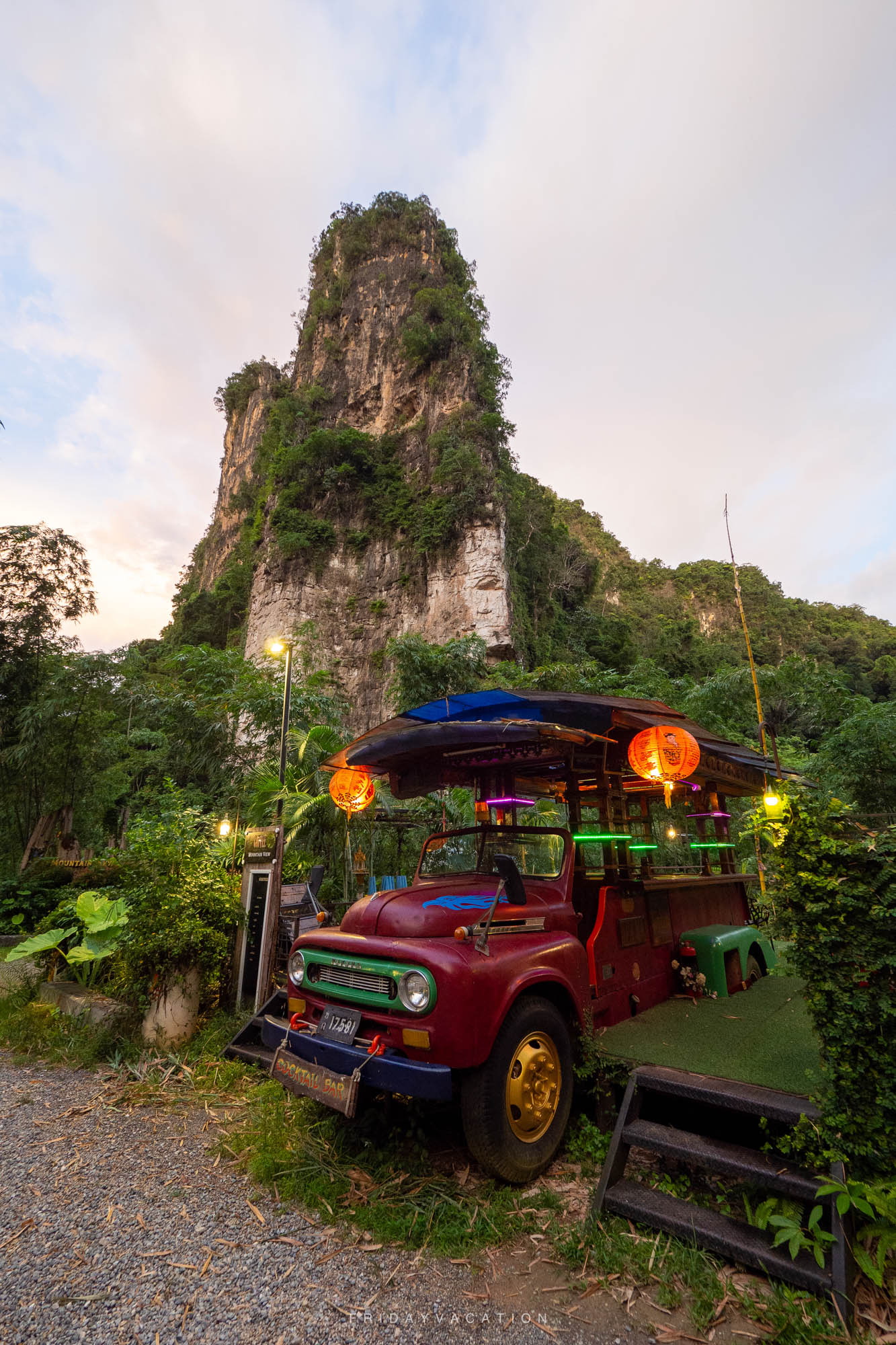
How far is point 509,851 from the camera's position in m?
4.61

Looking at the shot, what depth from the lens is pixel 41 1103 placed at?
4.61 meters

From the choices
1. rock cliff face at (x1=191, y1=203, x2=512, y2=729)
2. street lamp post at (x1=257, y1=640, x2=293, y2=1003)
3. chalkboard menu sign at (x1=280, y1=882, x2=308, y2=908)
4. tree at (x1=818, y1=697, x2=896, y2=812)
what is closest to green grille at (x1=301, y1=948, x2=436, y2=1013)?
street lamp post at (x1=257, y1=640, x2=293, y2=1003)

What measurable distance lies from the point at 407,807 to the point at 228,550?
1236 inches

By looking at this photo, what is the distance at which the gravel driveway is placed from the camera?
2373mm

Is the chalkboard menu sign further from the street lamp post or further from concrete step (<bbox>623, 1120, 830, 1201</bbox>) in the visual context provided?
concrete step (<bbox>623, 1120, 830, 1201</bbox>)

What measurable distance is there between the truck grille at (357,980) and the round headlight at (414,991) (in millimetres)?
83

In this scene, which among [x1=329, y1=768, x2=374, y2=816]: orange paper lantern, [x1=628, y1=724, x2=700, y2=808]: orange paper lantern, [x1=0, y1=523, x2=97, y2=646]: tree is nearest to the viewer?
[x1=628, y1=724, x2=700, y2=808]: orange paper lantern

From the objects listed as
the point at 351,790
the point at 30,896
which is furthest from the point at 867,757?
the point at 30,896

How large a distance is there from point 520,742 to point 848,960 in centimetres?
291

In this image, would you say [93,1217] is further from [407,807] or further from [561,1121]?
[407,807]

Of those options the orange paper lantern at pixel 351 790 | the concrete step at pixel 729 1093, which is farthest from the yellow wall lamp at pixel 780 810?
the orange paper lantern at pixel 351 790

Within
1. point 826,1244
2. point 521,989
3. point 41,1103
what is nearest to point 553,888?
point 521,989

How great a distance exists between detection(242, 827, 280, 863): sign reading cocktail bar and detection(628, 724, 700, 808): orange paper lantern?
3671 mm

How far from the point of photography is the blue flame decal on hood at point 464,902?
374cm
